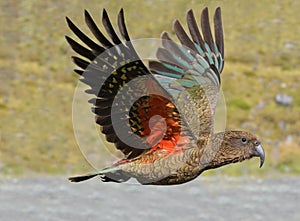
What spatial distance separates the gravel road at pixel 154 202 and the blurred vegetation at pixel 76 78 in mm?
398

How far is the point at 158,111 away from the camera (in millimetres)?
7441

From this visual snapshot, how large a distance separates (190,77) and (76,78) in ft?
40.0

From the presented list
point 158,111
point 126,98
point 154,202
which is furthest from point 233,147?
point 154,202

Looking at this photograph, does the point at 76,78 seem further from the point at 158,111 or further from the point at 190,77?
the point at 158,111

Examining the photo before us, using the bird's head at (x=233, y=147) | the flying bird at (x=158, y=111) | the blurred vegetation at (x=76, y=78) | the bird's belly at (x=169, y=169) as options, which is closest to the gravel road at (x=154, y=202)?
the blurred vegetation at (x=76, y=78)

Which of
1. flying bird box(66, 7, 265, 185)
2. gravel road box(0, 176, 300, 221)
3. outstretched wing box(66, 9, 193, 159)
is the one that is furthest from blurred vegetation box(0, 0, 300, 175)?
outstretched wing box(66, 9, 193, 159)

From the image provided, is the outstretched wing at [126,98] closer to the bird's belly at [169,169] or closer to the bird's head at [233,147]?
the bird's belly at [169,169]

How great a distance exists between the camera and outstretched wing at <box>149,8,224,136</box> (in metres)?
7.72

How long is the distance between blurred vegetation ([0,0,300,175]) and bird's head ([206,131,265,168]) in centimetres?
853

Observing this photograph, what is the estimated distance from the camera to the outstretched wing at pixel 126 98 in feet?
23.6

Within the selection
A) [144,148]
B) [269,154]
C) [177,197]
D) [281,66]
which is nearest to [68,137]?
[177,197]

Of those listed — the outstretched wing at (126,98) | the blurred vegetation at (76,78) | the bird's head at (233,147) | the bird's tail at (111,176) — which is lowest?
the bird's tail at (111,176)

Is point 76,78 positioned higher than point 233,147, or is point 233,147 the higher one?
point 76,78

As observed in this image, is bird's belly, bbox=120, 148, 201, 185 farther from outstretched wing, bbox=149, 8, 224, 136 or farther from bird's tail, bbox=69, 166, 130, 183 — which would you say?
outstretched wing, bbox=149, 8, 224, 136
